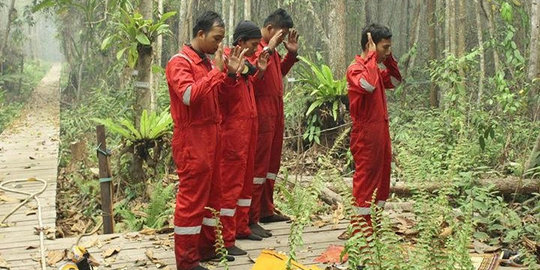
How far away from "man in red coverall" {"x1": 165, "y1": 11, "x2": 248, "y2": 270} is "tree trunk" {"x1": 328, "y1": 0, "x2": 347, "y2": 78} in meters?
6.80

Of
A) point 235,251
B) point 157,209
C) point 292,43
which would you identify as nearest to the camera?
point 235,251

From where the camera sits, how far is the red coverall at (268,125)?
17.8 ft

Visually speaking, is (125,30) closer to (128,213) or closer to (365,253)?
(128,213)

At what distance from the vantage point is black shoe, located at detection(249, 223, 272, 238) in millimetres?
5414

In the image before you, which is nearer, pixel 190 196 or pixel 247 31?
pixel 190 196

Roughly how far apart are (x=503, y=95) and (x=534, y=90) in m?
1.06

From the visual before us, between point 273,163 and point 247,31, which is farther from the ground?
point 247,31

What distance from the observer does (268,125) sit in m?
5.43

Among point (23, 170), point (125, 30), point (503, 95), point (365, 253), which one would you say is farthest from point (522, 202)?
point (23, 170)

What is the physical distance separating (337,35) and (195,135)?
24.3 feet

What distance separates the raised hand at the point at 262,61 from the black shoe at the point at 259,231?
54.4 inches

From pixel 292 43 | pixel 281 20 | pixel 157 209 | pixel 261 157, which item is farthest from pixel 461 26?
pixel 261 157

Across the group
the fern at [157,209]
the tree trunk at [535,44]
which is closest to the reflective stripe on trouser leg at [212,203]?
the fern at [157,209]

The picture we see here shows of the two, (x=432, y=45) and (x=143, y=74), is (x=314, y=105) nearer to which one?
(x=143, y=74)
